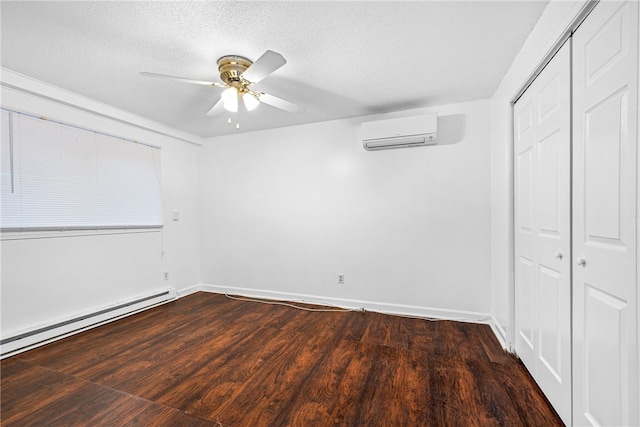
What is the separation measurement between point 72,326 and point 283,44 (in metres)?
3.24

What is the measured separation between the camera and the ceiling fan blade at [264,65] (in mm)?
1479

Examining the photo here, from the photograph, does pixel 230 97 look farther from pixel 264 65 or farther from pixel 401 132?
pixel 401 132

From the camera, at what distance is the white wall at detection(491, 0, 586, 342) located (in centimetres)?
135

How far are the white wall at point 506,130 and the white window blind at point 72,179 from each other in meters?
3.94

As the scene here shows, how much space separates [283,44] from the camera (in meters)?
1.76

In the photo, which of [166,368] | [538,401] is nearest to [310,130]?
[166,368]

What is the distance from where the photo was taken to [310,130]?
3389 mm

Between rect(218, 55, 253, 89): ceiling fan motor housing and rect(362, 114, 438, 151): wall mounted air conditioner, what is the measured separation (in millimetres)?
1465

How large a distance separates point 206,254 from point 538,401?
3979mm

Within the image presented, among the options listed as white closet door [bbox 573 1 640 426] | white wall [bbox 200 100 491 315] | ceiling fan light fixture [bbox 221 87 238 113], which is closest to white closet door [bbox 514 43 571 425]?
white closet door [bbox 573 1 640 426]

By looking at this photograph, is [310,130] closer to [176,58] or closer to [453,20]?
[176,58]

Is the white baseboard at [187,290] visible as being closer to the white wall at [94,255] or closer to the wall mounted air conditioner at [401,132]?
the white wall at [94,255]

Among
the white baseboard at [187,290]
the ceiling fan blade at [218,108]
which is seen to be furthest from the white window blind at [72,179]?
the ceiling fan blade at [218,108]

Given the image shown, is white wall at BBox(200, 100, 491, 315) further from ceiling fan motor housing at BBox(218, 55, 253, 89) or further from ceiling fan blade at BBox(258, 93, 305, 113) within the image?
ceiling fan motor housing at BBox(218, 55, 253, 89)
